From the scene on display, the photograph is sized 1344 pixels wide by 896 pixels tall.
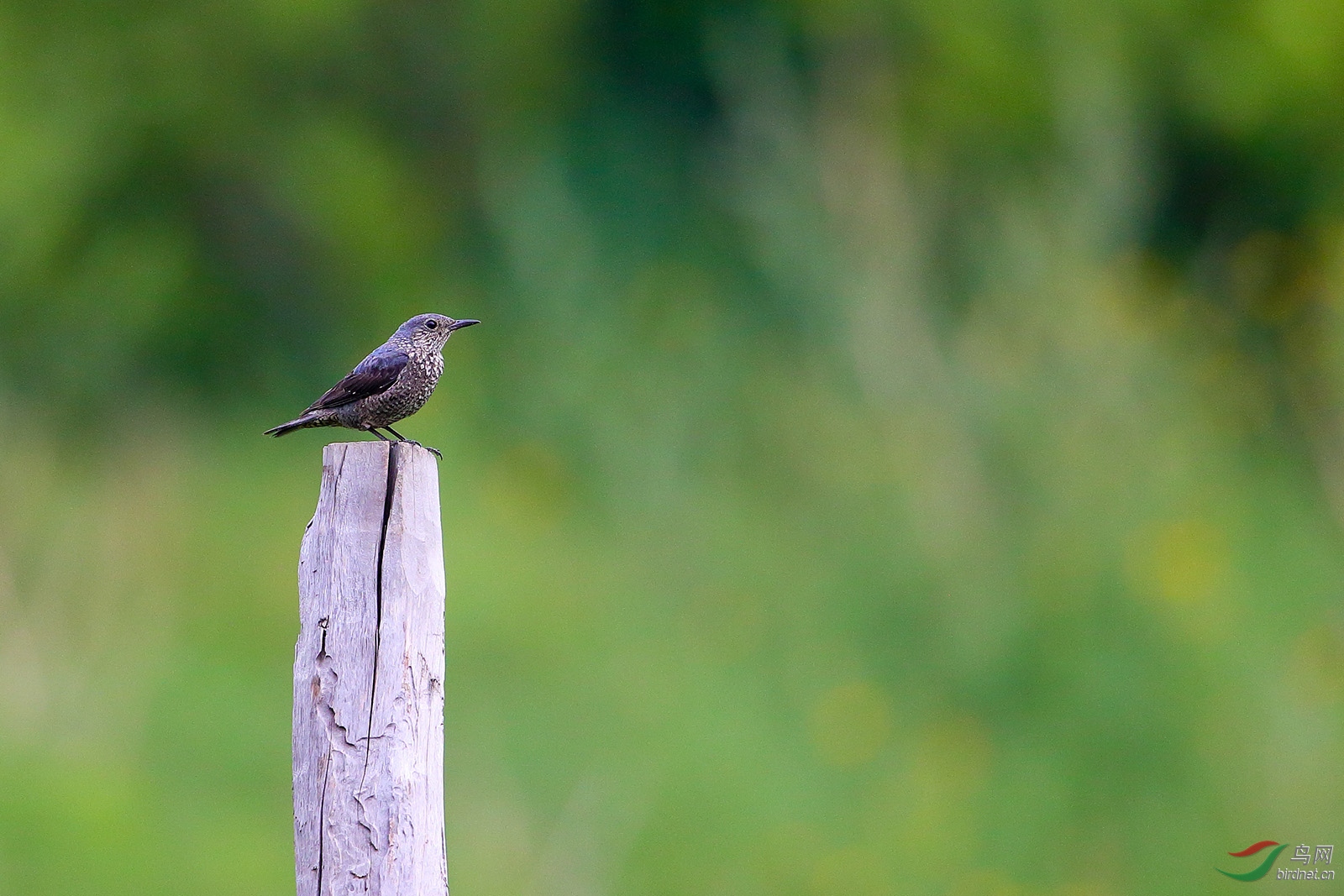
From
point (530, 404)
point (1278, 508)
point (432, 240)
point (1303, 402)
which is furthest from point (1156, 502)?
point (432, 240)

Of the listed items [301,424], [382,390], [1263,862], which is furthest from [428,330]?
[1263,862]

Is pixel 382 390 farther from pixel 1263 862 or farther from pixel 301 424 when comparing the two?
pixel 1263 862

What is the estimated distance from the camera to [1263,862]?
228 inches

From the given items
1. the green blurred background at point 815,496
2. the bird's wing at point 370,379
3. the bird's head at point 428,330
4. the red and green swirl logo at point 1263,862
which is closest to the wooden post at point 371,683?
the bird's wing at point 370,379

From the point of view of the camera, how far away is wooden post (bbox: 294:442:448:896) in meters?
2.66

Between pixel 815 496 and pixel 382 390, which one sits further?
pixel 815 496

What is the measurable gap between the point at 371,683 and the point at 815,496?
496 cm

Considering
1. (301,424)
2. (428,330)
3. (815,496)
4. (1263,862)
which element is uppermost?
(428,330)

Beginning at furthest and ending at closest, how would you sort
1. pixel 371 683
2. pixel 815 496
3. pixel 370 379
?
pixel 815 496 → pixel 370 379 → pixel 371 683

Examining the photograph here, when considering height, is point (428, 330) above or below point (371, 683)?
above

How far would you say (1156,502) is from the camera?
644cm

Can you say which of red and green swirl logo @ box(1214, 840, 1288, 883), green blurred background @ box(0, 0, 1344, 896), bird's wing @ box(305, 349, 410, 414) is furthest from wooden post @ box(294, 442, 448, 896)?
red and green swirl logo @ box(1214, 840, 1288, 883)

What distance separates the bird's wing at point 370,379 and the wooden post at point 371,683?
79 centimetres

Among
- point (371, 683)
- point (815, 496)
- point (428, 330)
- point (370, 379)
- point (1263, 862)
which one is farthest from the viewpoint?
point (815, 496)
